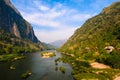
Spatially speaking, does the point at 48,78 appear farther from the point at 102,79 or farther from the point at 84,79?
the point at 102,79

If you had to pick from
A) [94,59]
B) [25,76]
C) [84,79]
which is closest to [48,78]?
[25,76]

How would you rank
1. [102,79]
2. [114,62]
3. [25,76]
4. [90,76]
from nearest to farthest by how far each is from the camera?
[102,79] < [90,76] < [25,76] < [114,62]

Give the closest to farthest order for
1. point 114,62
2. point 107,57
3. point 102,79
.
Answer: point 102,79 < point 114,62 < point 107,57

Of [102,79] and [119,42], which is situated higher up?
[119,42]

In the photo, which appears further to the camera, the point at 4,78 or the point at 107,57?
the point at 107,57

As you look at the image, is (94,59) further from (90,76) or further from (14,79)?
(14,79)

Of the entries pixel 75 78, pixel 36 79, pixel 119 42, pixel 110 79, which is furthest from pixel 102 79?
pixel 119 42

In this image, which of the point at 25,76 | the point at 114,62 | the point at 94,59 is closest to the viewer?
the point at 25,76

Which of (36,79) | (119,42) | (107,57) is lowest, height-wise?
(36,79)

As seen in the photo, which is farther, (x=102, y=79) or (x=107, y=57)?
(x=107, y=57)
